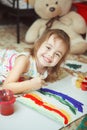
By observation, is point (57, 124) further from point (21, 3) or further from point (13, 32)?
point (13, 32)

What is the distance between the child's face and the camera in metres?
1.18

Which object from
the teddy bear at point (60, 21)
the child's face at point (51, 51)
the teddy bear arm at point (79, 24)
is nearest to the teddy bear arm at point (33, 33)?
the teddy bear at point (60, 21)

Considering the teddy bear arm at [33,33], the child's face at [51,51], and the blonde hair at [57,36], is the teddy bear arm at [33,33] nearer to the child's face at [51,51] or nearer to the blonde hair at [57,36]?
the blonde hair at [57,36]

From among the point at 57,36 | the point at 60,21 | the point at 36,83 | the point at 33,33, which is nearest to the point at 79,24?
the point at 60,21

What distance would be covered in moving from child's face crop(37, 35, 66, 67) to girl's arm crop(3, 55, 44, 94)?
3.5 inches

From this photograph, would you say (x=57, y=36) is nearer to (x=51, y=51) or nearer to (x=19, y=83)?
(x=51, y=51)

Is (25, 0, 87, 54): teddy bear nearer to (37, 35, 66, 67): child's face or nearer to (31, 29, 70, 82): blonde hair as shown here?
(31, 29, 70, 82): blonde hair

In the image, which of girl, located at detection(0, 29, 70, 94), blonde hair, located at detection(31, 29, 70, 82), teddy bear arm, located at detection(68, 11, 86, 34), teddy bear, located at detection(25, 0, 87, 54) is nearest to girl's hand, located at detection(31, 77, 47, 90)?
girl, located at detection(0, 29, 70, 94)

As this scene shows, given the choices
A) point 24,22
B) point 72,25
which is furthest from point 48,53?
point 24,22

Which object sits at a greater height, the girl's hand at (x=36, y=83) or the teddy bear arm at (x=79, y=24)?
the teddy bear arm at (x=79, y=24)

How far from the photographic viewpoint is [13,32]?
2.47 metres

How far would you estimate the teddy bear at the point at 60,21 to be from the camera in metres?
1.98

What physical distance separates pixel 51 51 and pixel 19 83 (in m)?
0.21

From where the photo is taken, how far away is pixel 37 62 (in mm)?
1257
